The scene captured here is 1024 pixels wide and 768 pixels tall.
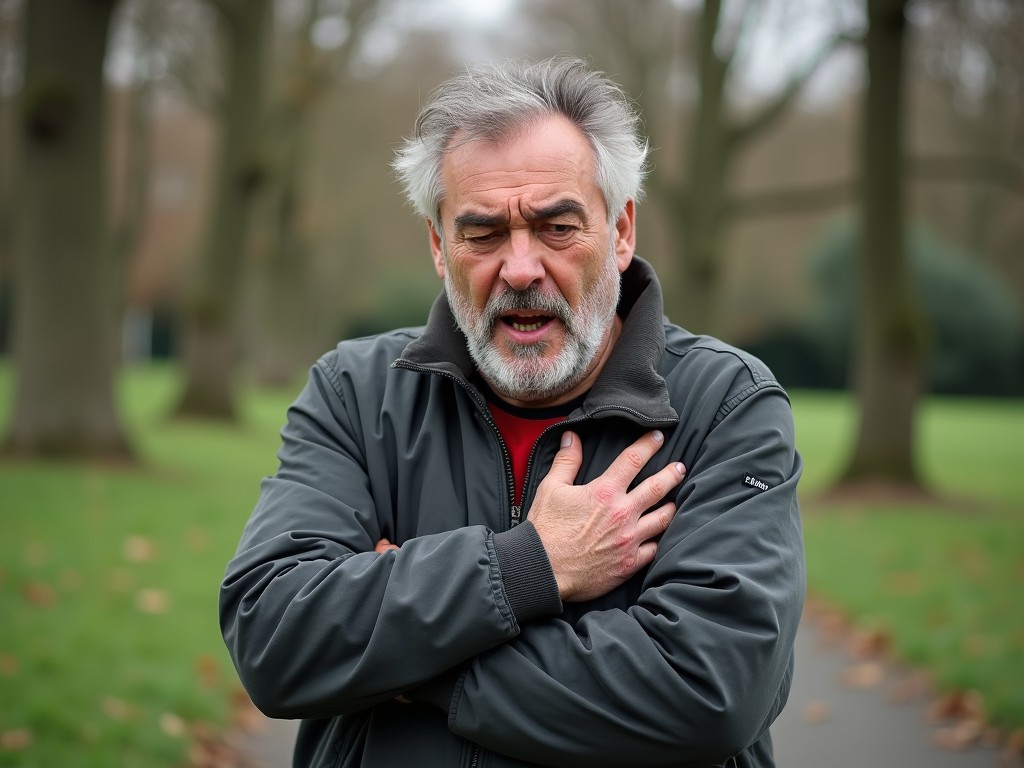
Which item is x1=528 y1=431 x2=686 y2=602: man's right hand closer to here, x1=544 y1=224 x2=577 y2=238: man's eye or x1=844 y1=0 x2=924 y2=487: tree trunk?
x1=544 y1=224 x2=577 y2=238: man's eye

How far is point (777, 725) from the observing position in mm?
6016

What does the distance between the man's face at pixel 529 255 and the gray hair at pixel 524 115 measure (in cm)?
4

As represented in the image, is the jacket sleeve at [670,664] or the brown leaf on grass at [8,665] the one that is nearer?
the jacket sleeve at [670,664]

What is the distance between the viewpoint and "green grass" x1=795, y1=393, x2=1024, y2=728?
262 inches

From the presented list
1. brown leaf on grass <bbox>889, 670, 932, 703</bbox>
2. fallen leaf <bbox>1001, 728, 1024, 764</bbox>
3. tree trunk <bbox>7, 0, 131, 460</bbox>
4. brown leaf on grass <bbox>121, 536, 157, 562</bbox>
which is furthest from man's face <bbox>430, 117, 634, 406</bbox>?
tree trunk <bbox>7, 0, 131, 460</bbox>

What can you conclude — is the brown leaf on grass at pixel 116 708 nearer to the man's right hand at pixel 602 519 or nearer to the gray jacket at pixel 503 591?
the gray jacket at pixel 503 591

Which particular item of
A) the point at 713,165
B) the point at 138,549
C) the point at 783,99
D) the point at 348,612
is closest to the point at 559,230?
the point at 348,612

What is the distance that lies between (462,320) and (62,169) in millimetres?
9375

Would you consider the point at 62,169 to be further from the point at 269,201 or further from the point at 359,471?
the point at 269,201

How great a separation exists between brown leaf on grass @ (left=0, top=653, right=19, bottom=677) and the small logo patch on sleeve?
170 inches

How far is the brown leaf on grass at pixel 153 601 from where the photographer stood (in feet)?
23.2

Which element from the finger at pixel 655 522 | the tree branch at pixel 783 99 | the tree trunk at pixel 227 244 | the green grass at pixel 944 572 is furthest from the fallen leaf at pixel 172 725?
the tree branch at pixel 783 99

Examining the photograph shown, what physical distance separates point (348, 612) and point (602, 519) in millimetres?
606

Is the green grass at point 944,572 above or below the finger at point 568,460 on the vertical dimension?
below
